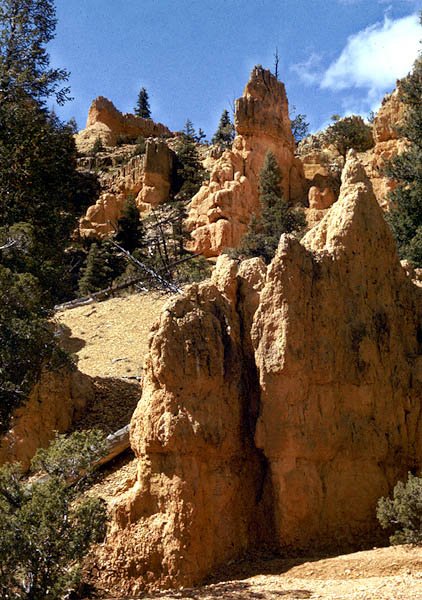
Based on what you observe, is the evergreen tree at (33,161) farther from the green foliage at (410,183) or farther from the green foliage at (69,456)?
the green foliage at (410,183)

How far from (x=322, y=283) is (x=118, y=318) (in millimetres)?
16205

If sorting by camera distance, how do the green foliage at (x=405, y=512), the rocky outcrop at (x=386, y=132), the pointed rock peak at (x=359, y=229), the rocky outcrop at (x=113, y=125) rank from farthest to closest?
1. the rocky outcrop at (x=113, y=125)
2. the rocky outcrop at (x=386, y=132)
3. the pointed rock peak at (x=359, y=229)
4. the green foliage at (x=405, y=512)

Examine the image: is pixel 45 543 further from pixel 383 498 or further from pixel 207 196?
pixel 207 196

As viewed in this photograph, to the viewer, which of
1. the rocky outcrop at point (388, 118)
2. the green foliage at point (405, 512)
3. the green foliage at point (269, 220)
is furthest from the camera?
the rocky outcrop at point (388, 118)

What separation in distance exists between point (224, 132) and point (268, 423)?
56.6 m

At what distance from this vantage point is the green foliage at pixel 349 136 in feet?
155

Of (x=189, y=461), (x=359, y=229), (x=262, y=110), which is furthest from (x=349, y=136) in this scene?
(x=189, y=461)

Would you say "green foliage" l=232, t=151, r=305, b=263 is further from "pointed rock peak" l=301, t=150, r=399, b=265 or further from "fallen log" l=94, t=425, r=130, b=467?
"pointed rock peak" l=301, t=150, r=399, b=265

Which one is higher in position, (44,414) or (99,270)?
(99,270)

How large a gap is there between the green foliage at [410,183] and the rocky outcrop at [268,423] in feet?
35.2

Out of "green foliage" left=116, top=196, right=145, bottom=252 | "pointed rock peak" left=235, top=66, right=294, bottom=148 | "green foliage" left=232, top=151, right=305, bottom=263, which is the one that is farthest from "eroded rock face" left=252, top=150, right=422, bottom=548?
A: "pointed rock peak" left=235, top=66, right=294, bottom=148

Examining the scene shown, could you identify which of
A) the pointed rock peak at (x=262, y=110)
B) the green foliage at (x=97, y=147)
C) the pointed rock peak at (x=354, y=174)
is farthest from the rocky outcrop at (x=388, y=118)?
the green foliage at (x=97, y=147)

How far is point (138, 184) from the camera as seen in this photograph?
54.5 m

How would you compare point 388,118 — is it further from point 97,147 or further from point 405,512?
point 97,147
